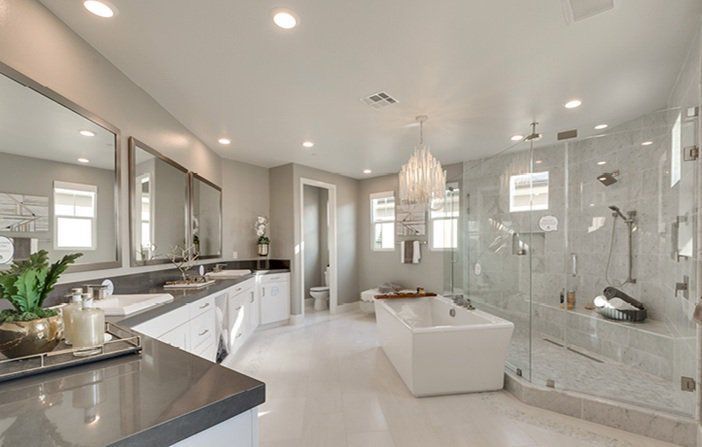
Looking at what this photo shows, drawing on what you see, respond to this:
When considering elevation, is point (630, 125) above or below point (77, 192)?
above

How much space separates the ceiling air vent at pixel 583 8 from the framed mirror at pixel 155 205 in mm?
3021

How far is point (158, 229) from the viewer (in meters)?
2.79

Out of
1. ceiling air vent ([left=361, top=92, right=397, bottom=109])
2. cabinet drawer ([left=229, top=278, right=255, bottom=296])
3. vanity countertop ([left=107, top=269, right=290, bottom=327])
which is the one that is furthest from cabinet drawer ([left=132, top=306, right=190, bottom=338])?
ceiling air vent ([left=361, top=92, right=397, bottom=109])

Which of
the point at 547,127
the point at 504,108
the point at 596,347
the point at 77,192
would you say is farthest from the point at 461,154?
the point at 77,192

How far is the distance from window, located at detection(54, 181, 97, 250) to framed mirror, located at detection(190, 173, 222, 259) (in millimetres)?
1560

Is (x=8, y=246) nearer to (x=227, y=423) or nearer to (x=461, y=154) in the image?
(x=227, y=423)

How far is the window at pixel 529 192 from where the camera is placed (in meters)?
4.03

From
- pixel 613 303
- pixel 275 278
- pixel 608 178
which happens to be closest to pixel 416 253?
pixel 275 278

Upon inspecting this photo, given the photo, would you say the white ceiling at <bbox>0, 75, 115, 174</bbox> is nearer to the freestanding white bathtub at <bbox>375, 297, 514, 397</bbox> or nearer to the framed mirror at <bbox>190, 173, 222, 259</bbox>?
the framed mirror at <bbox>190, 173, 222, 259</bbox>

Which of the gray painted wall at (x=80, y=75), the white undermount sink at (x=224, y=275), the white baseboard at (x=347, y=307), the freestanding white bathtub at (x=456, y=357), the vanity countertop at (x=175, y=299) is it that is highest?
the gray painted wall at (x=80, y=75)

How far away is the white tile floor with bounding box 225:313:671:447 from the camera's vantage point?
2.05 m

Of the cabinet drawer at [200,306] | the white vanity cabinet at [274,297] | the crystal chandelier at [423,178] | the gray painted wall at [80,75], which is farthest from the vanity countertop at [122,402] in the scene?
the white vanity cabinet at [274,297]

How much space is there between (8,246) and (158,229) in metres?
1.42

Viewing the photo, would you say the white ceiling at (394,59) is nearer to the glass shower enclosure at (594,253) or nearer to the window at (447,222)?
the glass shower enclosure at (594,253)
